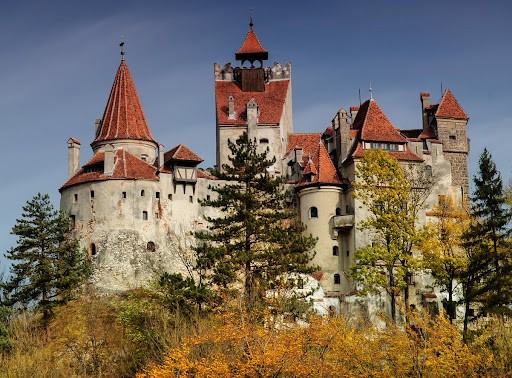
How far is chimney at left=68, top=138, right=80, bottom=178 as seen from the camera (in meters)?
69.0

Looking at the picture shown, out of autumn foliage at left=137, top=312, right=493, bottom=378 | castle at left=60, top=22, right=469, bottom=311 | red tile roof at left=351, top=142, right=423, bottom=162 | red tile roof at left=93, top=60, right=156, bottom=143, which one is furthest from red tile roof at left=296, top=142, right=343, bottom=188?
autumn foliage at left=137, top=312, right=493, bottom=378

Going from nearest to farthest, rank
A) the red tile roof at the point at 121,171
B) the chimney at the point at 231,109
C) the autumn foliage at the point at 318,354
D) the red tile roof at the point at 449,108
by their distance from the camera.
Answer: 1. the autumn foliage at the point at 318,354
2. the red tile roof at the point at 121,171
3. the red tile roof at the point at 449,108
4. the chimney at the point at 231,109

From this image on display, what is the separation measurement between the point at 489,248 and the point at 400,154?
16258 millimetres

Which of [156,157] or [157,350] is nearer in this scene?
[157,350]

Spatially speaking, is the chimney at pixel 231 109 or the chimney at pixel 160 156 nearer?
the chimney at pixel 160 156

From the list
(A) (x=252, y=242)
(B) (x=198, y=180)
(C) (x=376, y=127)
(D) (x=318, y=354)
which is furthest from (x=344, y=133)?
(D) (x=318, y=354)

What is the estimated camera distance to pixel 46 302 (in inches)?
2141

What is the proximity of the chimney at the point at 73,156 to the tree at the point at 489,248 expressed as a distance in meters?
31.5

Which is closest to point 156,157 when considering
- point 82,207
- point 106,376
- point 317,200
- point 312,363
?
point 82,207

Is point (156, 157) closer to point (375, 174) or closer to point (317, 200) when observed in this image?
point (317, 200)

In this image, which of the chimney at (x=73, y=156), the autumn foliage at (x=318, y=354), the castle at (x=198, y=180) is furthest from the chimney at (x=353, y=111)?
the autumn foliage at (x=318, y=354)

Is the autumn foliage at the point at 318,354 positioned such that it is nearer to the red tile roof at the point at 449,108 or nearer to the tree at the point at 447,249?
the tree at the point at 447,249

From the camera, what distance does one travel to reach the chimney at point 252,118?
237 feet

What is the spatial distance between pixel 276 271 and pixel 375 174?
38.0ft
